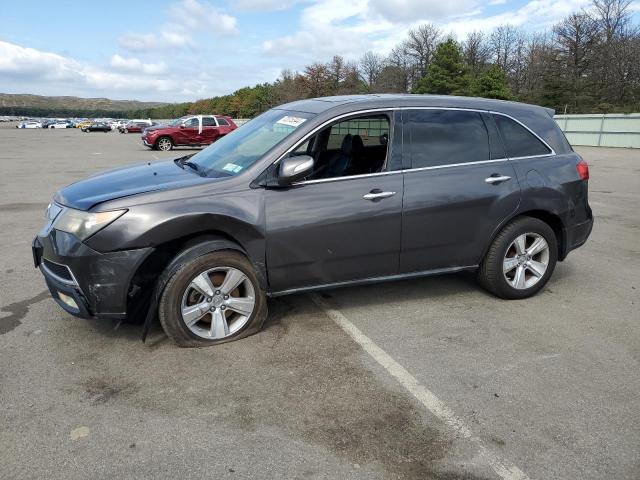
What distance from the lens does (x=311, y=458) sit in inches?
102

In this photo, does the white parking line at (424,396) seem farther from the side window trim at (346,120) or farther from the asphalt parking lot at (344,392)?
the side window trim at (346,120)

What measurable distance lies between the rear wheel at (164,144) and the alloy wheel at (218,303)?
23603 mm

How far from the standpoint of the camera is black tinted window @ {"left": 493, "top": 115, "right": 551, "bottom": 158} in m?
4.60

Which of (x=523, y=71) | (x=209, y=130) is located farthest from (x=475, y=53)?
(x=209, y=130)

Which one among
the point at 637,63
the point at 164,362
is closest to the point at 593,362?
the point at 164,362

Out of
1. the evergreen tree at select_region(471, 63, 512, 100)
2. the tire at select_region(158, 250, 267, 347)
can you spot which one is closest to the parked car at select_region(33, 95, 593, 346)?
the tire at select_region(158, 250, 267, 347)

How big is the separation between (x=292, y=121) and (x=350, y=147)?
0.80m

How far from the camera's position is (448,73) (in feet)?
188

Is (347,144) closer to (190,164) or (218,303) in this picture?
(190,164)

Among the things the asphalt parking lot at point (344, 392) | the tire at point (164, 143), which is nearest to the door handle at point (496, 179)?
the asphalt parking lot at point (344, 392)

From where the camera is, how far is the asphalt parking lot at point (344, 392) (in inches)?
102

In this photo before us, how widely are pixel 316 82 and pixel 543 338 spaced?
2881 inches

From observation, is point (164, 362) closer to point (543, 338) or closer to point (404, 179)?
point (404, 179)

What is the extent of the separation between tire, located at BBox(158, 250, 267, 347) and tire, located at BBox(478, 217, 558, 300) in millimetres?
2122
